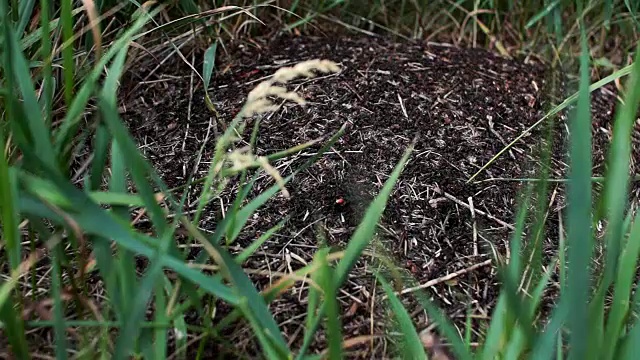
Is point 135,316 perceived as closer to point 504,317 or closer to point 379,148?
point 504,317

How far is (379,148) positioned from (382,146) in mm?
11

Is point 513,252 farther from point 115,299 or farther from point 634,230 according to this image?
point 115,299

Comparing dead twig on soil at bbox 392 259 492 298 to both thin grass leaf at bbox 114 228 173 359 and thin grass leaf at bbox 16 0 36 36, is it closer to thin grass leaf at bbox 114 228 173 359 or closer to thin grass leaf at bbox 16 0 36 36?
thin grass leaf at bbox 114 228 173 359

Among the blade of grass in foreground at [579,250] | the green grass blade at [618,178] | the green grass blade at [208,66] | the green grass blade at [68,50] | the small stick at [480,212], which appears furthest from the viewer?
the green grass blade at [208,66]

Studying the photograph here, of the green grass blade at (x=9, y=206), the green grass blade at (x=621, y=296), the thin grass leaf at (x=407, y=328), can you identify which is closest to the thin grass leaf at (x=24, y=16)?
the green grass blade at (x=9, y=206)

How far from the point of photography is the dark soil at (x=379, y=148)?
1245mm

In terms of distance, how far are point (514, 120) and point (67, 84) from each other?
3.52 feet

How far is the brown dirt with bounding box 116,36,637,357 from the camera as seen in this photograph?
1.25m

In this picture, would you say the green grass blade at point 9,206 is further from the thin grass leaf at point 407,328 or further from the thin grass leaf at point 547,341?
the thin grass leaf at point 547,341

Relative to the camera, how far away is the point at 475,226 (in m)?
1.38

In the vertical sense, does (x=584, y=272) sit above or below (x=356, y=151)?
above

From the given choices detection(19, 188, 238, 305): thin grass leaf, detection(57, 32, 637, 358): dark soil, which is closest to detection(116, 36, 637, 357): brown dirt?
detection(57, 32, 637, 358): dark soil

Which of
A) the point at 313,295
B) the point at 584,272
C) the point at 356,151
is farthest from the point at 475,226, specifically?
the point at 584,272

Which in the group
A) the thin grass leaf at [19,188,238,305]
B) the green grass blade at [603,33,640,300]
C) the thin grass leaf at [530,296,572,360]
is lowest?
the thin grass leaf at [530,296,572,360]
